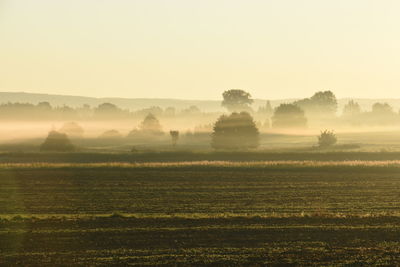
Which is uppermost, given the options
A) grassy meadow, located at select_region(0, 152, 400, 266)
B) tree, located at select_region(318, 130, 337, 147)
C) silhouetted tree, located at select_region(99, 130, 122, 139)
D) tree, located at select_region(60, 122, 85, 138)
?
tree, located at select_region(60, 122, 85, 138)

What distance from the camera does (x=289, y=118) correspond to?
171m

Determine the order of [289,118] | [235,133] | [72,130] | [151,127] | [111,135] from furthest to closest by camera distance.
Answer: [151,127]
[289,118]
[72,130]
[111,135]
[235,133]

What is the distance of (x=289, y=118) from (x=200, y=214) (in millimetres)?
136328

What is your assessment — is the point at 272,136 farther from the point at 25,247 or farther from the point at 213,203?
the point at 25,247

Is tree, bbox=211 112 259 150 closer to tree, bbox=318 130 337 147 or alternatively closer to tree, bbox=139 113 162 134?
tree, bbox=318 130 337 147

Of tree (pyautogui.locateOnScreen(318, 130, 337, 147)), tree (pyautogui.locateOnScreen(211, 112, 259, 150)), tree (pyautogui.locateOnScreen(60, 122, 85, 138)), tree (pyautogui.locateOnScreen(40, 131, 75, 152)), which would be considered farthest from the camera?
tree (pyautogui.locateOnScreen(60, 122, 85, 138))

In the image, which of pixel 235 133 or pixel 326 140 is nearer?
pixel 326 140

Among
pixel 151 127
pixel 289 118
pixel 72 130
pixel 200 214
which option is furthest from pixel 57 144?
pixel 289 118

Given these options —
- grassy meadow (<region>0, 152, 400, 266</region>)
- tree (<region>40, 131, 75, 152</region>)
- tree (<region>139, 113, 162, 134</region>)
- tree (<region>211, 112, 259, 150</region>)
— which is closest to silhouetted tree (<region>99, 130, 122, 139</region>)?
tree (<region>139, 113, 162, 134</region>)

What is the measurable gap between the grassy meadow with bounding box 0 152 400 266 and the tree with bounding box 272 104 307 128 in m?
104

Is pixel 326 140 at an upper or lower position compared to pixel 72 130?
lower

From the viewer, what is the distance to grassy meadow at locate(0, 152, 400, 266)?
89.1 ft

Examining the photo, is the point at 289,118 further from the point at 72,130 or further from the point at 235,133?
the point at 72,130

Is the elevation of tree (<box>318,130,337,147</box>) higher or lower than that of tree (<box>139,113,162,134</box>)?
lower
